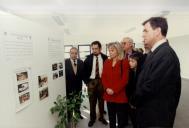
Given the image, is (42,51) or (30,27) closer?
(30,27)

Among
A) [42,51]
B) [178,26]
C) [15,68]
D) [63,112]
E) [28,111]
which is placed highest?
[178,26]

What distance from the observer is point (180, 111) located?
446cm

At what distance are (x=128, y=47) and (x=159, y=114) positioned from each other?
181 centimetres

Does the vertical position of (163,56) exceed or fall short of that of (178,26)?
it falls short

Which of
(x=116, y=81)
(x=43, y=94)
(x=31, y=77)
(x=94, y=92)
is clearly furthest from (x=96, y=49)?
(x=31, y=77)

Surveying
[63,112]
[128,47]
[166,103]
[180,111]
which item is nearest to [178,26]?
[180,111]

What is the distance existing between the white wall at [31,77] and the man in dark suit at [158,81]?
47.0 inches

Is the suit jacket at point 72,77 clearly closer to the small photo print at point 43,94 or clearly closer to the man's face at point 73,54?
the man's face at point 73,54

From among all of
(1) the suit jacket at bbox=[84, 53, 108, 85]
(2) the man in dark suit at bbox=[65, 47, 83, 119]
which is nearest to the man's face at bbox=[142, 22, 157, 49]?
(1) the suit jacket at bbox=[84, 53, 108, 85]

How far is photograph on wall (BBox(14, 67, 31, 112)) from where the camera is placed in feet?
6.90

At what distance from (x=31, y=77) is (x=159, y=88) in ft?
4.65

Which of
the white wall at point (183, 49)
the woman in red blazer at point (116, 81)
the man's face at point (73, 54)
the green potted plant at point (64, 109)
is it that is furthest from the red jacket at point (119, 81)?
the white wall at point (183, 49)

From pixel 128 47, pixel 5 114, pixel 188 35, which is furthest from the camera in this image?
pixel 188 35

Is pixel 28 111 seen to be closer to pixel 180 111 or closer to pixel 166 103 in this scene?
pixel 166 103
